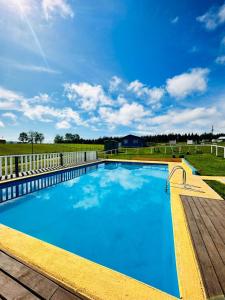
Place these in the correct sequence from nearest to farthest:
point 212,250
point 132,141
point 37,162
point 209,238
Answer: point 212,250, point 209,238, point 37,162, point 132,141

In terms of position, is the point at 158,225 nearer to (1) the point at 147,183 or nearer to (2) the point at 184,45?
(1) the point at 147,183

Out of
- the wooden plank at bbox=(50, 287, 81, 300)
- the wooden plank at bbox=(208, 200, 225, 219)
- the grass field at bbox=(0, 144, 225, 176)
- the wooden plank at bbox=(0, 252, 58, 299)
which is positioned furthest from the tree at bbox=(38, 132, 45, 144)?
the wooden plank at bbox=(50, 287, 81, 300)

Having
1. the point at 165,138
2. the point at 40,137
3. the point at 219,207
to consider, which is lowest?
the point at 219,207

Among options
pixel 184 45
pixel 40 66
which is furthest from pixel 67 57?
pixel 184 45

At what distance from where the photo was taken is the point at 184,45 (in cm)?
1068

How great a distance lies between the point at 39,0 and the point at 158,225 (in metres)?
9.25

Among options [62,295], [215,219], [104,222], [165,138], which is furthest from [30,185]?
[165,138]

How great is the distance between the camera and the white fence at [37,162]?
766cm

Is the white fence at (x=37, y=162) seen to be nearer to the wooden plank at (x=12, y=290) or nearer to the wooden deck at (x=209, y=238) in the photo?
the wooden plank at (x=12, y=290)

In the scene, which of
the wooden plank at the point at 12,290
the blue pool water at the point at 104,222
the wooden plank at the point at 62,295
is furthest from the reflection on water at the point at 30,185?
the wooden plank at the point at 62,295

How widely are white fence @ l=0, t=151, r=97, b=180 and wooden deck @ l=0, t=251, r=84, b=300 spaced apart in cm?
630

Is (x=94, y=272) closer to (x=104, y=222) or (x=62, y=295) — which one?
(x=62, y=295)

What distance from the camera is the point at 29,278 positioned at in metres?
1.82

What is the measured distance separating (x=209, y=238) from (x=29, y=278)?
262cm
